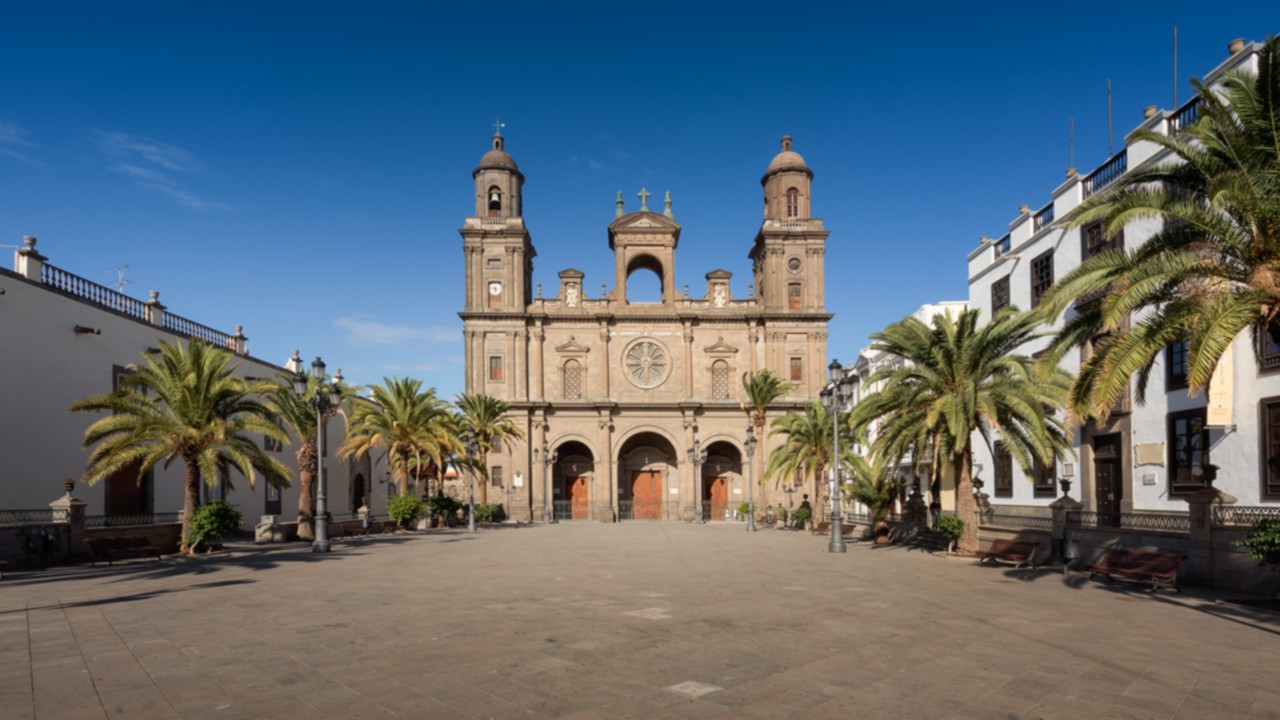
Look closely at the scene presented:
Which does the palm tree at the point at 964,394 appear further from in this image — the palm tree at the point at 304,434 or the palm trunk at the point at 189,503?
the palm tree at the point at 304,434

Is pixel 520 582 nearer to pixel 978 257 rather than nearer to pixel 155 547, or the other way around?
pixel 155 547

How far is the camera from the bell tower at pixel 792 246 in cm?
5300

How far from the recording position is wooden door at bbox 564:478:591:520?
175 ft

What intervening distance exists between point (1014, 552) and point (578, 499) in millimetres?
37758

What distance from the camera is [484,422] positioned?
46312 mm

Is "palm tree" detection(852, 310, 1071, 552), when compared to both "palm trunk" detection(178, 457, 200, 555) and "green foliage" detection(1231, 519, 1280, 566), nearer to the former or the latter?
"green foliage" detection(1231, 519, 1280, 566)

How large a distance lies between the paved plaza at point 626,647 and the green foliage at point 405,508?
1958 centimetres

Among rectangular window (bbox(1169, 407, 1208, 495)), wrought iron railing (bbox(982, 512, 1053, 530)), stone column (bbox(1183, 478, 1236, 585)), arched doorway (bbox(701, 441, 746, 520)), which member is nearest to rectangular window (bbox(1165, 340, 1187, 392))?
rectangular window (bbox(1169, 407, 1208, 495))

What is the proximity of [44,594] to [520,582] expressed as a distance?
888 centimetres

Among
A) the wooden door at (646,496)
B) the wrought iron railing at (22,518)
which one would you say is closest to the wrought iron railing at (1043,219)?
the wooden door at (646,496)

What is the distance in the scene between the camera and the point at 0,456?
76.5 ft

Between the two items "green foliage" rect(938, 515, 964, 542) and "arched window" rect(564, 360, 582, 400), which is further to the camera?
"arched window" rect(564, 360, 582, 400)

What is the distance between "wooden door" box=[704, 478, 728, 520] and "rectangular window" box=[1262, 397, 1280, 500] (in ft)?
122

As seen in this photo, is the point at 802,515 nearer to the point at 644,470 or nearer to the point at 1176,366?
the point at 644,470
